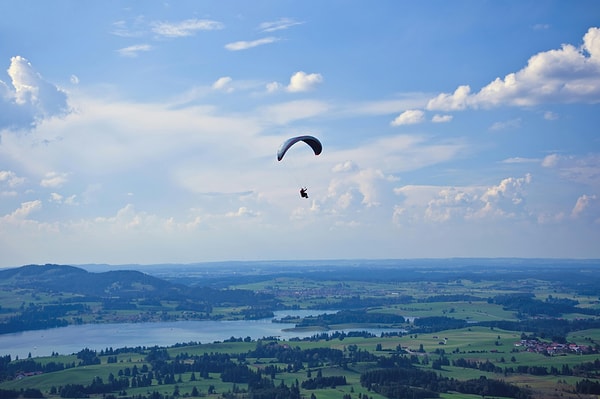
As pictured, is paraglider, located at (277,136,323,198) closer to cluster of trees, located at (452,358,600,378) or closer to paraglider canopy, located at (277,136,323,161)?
paraglider canopy, located at (277,136,323,161)

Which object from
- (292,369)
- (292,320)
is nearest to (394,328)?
(292,320)

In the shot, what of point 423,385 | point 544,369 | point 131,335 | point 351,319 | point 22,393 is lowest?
point 423,385

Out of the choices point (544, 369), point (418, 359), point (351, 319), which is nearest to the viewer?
point (544, 369)

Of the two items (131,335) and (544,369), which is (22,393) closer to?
(544,369)

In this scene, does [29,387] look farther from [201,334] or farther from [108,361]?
[201,334]

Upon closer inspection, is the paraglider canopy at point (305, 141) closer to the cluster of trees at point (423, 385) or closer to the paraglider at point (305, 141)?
the paraglider at point (305, 141)

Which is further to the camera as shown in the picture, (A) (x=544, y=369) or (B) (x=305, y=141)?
(A) (x=544, y=369)

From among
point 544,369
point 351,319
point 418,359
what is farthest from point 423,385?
point 351,319

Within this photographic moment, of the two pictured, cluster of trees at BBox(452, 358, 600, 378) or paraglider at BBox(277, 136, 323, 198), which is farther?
cluster of trees at BBox(452, 358, 600, 378)

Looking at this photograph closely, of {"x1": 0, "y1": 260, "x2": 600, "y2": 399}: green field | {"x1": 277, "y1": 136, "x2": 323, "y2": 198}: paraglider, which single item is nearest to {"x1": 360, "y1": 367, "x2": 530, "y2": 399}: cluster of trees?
{"x1": 0, "y1": 260, "x2": 600, "y2": 399}: green field

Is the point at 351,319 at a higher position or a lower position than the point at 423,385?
higher
